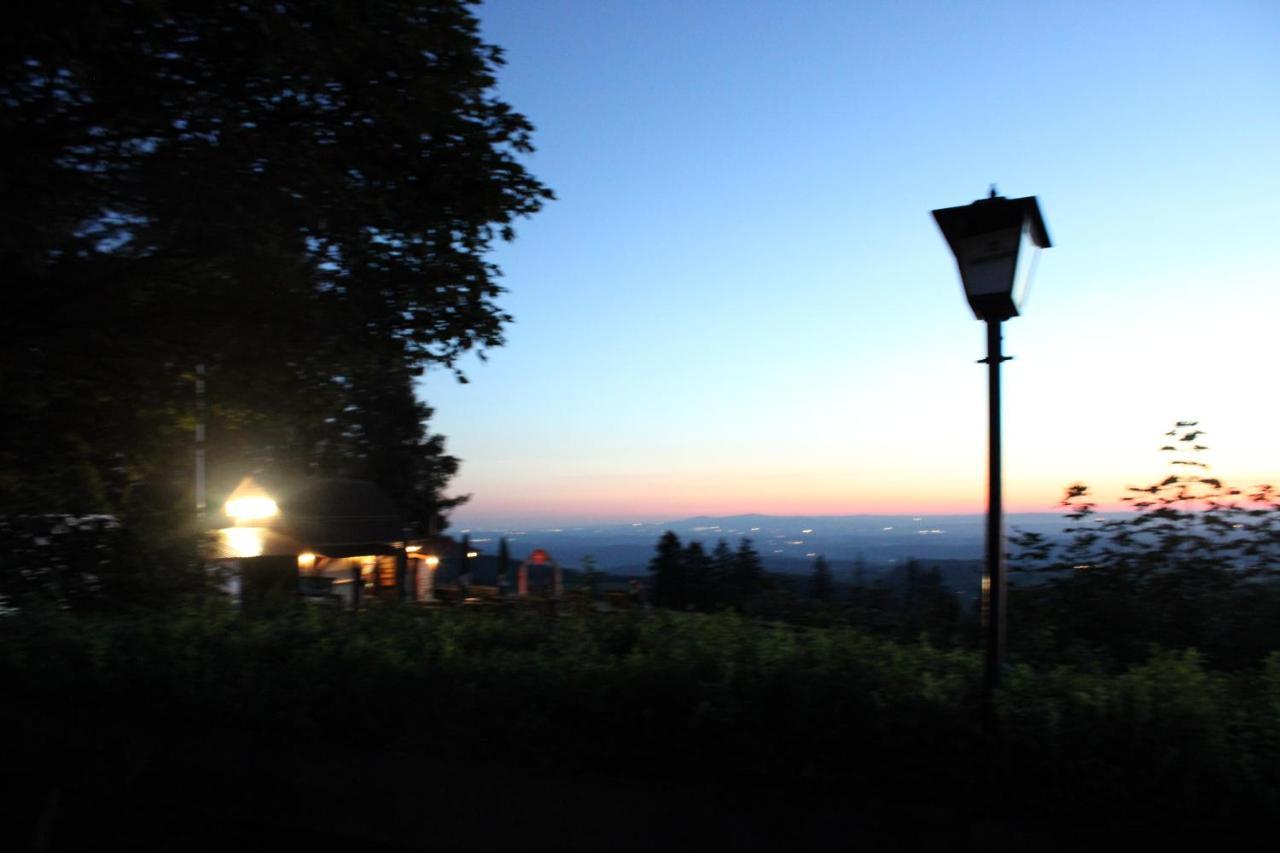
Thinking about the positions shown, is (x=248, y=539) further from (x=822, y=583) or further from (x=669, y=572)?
(x=822, y=583)

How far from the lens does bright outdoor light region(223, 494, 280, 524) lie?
14227 millimetres

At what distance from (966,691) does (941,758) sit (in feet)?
1.28

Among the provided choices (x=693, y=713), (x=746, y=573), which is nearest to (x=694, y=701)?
(x=693, y=713)

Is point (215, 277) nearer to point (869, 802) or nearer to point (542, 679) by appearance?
point (542, 679)

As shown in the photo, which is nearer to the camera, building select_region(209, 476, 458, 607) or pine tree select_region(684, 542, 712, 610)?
pine tree select_region(684, 542, 712, 610)

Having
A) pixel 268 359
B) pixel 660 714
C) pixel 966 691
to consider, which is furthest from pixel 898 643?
pixel 268 359

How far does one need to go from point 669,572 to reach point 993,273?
4.60 meters

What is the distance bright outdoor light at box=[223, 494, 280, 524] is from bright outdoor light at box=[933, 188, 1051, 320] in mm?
12351

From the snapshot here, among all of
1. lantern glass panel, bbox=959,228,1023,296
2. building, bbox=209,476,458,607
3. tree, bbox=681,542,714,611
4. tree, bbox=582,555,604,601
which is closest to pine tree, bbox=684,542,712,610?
tree, bbox=681,542,714,611

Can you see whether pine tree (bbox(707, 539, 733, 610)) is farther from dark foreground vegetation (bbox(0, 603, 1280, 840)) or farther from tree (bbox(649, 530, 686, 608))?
dark foreground vegetation (bbox(0, 603, 1280, 840))

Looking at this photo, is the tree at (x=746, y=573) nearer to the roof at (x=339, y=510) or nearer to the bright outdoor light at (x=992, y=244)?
the bright outdoor light at (x=992, y=244)

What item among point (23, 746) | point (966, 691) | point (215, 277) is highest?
point (215, 277)

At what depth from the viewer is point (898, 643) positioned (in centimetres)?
516

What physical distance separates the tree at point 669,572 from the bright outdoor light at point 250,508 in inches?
291
